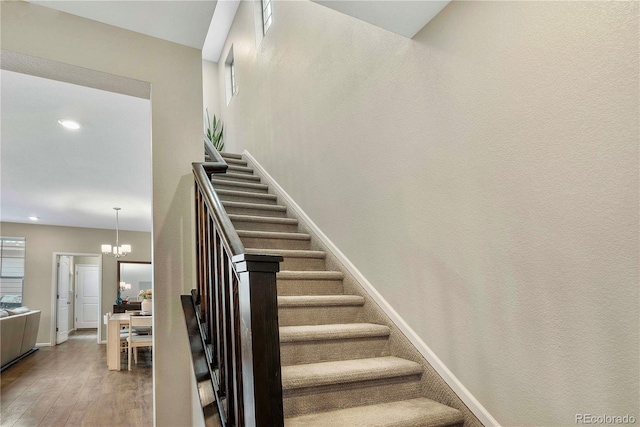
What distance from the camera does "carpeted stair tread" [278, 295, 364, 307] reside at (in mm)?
2551

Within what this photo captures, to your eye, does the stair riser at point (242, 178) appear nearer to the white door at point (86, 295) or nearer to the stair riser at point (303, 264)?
the stair riser at point (303, 264)

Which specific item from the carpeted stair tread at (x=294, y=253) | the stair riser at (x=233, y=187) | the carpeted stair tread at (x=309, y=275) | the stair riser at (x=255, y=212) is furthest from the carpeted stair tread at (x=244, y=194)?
the carpeted stair tread at (x=309, y=275)

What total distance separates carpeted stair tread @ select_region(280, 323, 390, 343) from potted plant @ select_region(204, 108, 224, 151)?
505 centimetres

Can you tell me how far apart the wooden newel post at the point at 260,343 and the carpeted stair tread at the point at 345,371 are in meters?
0.62

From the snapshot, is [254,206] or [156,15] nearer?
[156,15]

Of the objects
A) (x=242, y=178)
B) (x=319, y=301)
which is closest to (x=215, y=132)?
(x=242, y=178)

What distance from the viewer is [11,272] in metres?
9.23

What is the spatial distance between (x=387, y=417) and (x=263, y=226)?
2.14 meters

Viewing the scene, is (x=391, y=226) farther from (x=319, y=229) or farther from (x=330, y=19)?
(x=330, y=19)

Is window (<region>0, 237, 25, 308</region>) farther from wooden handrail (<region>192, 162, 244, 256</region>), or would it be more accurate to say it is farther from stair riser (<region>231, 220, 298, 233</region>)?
wooden handrail (<region>192, 162, 244, 256</region>)

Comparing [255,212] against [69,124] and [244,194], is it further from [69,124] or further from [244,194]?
[69,124]

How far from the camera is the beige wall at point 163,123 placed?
2.30 m

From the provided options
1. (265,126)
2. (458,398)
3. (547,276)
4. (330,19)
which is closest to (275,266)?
(547,276)

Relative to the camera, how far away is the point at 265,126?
16.2 ft
